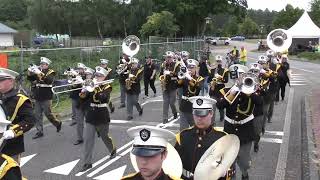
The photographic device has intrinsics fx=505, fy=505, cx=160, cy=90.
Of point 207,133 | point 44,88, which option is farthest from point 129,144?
point 207,133

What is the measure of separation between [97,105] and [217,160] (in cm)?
579

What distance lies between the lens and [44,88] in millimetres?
12531

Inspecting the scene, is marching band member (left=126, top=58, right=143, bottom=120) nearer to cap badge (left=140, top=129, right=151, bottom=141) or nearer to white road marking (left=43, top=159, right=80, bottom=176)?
white road marking (left=43, top=159, right=80, bottom=176)

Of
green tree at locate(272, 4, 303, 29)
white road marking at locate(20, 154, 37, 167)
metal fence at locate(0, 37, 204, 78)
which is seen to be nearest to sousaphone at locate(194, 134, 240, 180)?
white road marking at locate(20, 154, 37, 167)

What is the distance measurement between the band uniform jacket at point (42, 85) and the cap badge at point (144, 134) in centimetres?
928

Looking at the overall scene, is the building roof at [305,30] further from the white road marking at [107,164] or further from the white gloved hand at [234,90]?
the white gloved hand at [234,90]

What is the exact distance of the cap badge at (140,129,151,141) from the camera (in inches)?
141

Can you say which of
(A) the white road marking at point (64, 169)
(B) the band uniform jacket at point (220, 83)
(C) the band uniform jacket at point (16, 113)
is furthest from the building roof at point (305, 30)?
(C) the band uniform jacket at point (16, 113)

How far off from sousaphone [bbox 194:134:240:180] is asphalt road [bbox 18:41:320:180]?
193 inches

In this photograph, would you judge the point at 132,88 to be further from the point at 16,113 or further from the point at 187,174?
the point at 187,174

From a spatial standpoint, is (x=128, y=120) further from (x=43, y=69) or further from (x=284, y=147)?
(x=284, y=147)

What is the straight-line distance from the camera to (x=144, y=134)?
11.9 ft

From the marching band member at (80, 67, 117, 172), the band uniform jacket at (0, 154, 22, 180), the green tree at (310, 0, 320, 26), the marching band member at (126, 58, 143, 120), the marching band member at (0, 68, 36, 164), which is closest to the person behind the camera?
the band uniform jacket at (0, 154, 22, 180)

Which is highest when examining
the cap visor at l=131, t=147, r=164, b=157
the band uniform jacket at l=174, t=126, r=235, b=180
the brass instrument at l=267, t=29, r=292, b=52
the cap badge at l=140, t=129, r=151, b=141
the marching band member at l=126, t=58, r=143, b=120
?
the brass instrument at l=267, t=29, r=292, b=52
